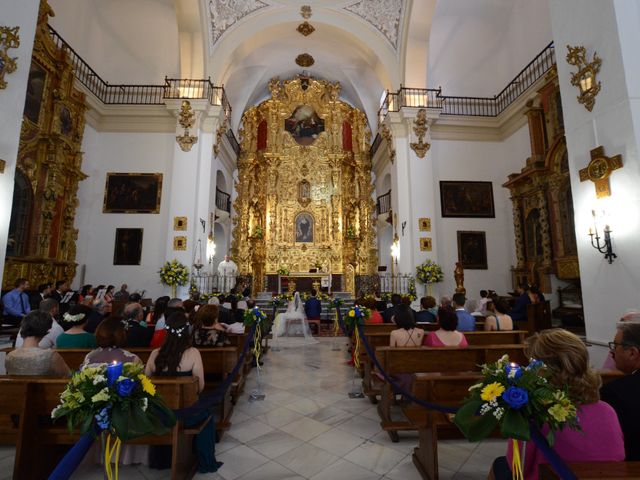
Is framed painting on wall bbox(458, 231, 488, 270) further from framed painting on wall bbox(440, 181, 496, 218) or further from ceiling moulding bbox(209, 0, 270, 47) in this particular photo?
ceiling moulding bbox(209, 0, 270, 47)

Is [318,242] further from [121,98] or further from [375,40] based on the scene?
[121,98]

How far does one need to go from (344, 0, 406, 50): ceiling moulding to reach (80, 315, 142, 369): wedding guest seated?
14.9 metres

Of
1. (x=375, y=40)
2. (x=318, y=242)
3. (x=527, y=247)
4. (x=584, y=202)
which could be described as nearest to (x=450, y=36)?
(x=375, y=40)

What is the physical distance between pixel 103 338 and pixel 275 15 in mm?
14882

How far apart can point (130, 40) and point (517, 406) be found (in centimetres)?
1812

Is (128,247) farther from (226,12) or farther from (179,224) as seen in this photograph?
(226,12)

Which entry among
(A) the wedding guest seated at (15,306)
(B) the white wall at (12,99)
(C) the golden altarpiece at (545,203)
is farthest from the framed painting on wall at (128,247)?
(C) the golden altarpiece at (545,203)

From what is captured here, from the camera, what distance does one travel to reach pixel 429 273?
1228 cm

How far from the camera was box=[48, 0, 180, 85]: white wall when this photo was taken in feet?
45.0

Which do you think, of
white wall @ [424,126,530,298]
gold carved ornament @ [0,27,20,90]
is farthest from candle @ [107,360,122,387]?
white wall @ [424,126,530,298]

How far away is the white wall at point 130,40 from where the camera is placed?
13.7m

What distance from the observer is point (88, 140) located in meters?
13.0

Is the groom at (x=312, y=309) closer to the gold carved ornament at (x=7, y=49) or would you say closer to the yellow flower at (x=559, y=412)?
the gold carved ornament at (x=7, y=49)

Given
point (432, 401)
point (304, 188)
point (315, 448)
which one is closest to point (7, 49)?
point (315, 448)
